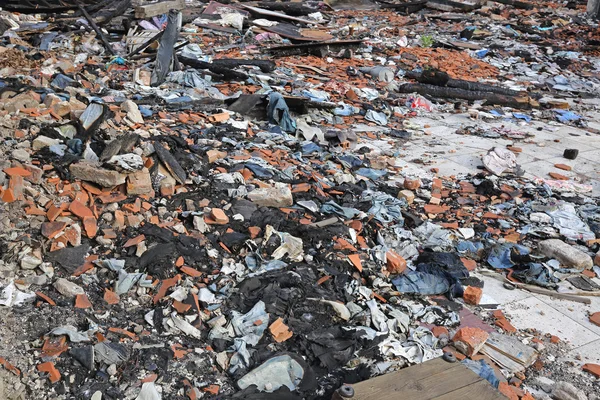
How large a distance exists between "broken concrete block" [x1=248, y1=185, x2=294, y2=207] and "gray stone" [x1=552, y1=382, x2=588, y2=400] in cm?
285

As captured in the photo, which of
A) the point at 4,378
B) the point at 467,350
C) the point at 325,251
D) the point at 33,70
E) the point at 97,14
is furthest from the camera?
the point at 97,14

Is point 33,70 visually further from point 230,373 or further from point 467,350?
point 467,350

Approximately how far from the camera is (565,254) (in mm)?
5387

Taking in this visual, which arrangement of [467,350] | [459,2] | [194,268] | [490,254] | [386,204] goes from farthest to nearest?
1. [459,2]
2. [386,204]
3. [490,254]
4. [194,268]
5. [467,350]

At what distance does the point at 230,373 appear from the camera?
3686 mm

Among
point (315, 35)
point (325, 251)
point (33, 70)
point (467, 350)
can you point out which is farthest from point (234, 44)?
point (467, 350)

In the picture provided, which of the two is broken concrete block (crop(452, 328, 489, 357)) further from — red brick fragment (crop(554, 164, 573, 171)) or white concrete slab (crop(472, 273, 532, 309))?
red brick fragment (crop(554, 164, 573, 171))

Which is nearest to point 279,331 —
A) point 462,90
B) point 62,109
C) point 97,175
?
point 97,175

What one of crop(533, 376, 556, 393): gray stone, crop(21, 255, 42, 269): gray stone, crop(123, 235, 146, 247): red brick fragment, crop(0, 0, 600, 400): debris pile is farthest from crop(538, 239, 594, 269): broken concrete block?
crop(21, 255, 42, 269): gray stone

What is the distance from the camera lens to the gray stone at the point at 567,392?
3.73m

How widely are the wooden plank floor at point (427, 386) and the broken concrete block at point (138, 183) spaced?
3.09 metres

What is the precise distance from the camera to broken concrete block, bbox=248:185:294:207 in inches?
219

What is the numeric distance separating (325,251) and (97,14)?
10505mm

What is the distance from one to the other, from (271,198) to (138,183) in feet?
4.10
